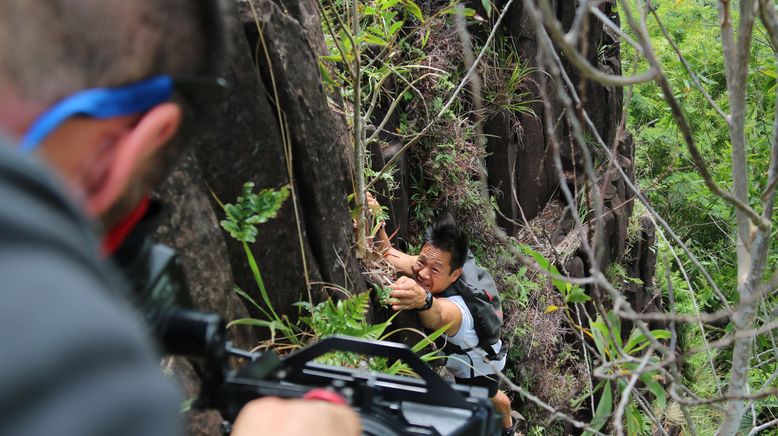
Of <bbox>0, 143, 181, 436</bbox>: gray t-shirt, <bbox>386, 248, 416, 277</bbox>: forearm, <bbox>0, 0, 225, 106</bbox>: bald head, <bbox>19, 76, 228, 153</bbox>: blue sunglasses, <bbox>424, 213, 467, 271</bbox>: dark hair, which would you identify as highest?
<bbox>0, 0, 225, 106</bbox>: bald head

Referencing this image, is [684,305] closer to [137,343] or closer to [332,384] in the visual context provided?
[332,384]

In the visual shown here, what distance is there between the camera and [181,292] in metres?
1.22

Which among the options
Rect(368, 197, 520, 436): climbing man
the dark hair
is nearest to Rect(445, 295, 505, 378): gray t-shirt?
Rect(368, 197, 520, 436): climbing man

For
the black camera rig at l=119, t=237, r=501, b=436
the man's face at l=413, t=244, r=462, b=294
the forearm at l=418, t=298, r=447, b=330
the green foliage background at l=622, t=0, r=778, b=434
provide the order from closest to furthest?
the black camera rig at l=119, t=237, r=501, b=436
the forearm at l=418, t=298, r=447, b=330
the man's face at l=413, t=244, r=462, b=294
the green foliage background at l=622, t=0, r=778, b=434

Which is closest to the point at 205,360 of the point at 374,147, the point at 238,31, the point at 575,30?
the point at 575,30

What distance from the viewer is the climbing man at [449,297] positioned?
4.81 metres

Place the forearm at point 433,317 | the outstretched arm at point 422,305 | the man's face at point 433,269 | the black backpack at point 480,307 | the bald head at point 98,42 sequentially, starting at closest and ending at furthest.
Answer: the bald head at point 98,42, the outstretched arm at point 422,305, the forearm at point 433,317, the black backpack at point 480,307, the man's face at point 433,269

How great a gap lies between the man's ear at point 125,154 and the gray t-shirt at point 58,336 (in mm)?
178

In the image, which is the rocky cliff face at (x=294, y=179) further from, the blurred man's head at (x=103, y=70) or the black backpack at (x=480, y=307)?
the black backpack at (x=480, y=307)

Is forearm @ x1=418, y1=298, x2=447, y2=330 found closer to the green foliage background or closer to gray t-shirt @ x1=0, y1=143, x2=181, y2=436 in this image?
gray t-shirt @ x1=0, y1=143, x2=181, y2=436

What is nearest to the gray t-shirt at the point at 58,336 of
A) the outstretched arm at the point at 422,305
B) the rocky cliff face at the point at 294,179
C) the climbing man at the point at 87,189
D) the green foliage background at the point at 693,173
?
the climbing man at the point at 87,189

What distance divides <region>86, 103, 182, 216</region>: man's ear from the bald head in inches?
1.8

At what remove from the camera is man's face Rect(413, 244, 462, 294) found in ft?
16.6

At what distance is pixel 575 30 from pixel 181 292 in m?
1.21
